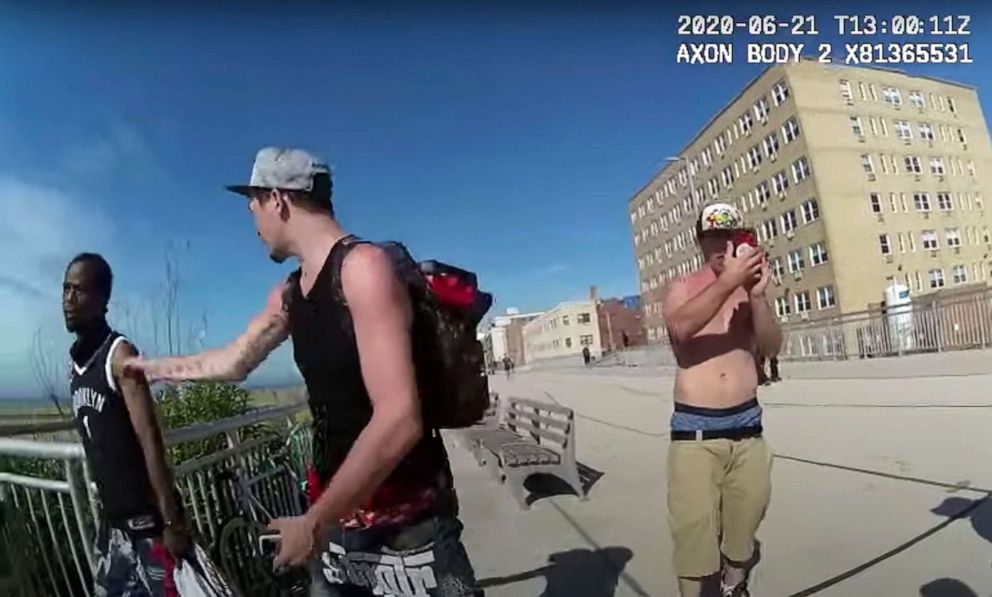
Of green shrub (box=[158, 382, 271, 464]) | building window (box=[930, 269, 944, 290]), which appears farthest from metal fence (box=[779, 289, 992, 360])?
green shrub (box=[158, 382, 271, 464])

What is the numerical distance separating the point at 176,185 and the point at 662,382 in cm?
109

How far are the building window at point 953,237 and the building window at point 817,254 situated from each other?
12.4 inches

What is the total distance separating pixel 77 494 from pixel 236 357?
0.55 metres

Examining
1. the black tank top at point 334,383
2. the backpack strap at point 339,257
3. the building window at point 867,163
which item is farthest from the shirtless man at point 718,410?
the backpack strap at point 339,257

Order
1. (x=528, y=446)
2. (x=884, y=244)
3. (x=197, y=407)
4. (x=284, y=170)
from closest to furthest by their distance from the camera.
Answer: (x=284, y=170) < (x=197, y=407) < (x=884, y=244) < (x=528, y=446)

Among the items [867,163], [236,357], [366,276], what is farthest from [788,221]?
[236,357]

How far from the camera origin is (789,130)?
1711mm

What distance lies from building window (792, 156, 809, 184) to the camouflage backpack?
744 millimetres

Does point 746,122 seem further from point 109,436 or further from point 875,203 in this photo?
point 109,436

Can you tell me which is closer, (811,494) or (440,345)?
(440,345)

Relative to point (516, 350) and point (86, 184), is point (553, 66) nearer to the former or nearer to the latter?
point (516, 350)

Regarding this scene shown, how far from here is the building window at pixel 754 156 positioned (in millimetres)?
1703

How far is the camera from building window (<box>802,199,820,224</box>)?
1.72 metres

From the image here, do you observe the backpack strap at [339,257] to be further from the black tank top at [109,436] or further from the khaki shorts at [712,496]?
the khaki shorts at [712,496]
